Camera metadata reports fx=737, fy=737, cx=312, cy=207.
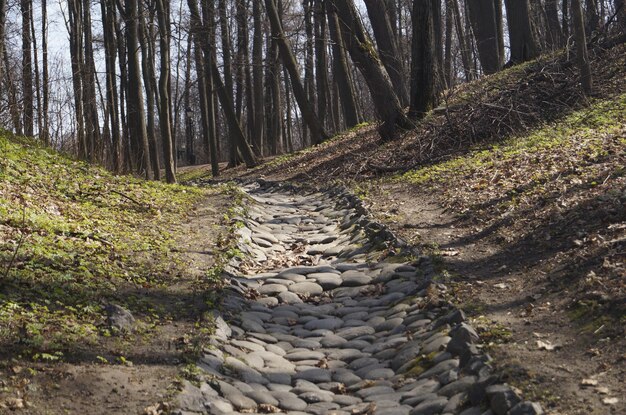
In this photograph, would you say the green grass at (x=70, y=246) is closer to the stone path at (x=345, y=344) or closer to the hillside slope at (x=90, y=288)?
the hillside slope at (x=90, y=288)

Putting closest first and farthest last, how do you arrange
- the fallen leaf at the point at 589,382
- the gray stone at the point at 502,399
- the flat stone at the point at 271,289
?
the gray stone at the point at 502,399
the fallen leaf at the point at 589,382
the flat stone at the point at 271,289

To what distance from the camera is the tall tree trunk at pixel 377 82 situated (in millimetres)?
18562

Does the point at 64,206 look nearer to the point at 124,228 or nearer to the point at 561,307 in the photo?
the point at 124,228

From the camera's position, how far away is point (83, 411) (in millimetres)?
4934

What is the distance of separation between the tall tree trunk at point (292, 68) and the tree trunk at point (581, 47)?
1105cm

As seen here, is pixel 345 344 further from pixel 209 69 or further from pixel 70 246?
pixel 209 69

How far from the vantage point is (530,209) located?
9461mm

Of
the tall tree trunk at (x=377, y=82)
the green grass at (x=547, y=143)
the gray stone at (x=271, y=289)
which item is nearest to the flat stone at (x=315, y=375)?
the gray stone at (x=271, y=289)

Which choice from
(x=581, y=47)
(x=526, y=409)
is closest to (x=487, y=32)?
(x=581, y=47)

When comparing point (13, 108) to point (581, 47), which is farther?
point (581, 47)

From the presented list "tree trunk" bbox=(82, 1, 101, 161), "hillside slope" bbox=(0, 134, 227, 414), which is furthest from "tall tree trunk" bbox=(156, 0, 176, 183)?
"hillside slope" bbox=(0, 134, 227, 414)

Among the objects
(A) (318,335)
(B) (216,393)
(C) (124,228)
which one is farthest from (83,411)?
(C) (124,228)

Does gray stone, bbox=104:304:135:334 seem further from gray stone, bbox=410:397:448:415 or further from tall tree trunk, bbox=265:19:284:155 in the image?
tall tree trunk, bbox=265:19:284:155

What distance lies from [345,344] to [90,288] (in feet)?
8.40
